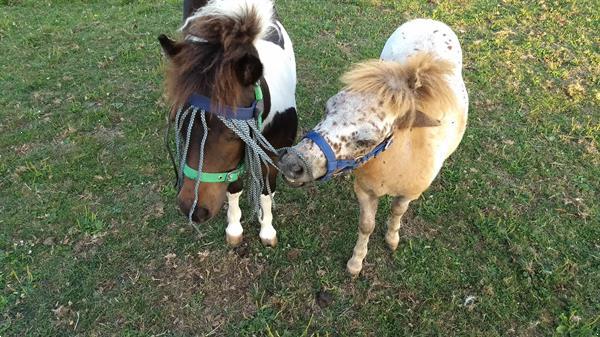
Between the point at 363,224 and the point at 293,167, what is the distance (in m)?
1.16

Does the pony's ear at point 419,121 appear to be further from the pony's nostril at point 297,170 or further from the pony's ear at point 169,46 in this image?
the pony's ear at point 169,46

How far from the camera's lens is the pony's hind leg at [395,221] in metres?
3.19

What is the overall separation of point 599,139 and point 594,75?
1.52 m

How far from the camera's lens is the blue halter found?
2260 millimetres

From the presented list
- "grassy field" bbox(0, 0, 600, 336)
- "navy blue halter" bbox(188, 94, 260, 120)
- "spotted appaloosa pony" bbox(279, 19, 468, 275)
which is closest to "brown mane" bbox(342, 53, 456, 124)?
"spotted appaloosa pony" bbox(279, 19, 468, 275)

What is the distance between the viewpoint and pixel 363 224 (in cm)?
Answer: 321

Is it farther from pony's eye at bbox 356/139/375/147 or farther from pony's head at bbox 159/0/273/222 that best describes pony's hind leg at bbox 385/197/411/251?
pony's head at bbox 159/0/273/222

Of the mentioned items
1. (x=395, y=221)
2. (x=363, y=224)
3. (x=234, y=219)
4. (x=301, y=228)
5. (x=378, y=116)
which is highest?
(x=378, y=116)

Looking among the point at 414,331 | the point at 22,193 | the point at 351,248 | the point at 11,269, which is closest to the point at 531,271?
the point at 414,331

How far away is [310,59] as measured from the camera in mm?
6156

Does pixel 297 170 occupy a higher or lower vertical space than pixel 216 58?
lower

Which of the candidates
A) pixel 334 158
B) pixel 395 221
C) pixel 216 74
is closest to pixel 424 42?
pixel 395 221

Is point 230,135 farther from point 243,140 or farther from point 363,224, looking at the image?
point 363,224

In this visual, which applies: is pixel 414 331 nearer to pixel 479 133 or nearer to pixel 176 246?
pixel 176 246
